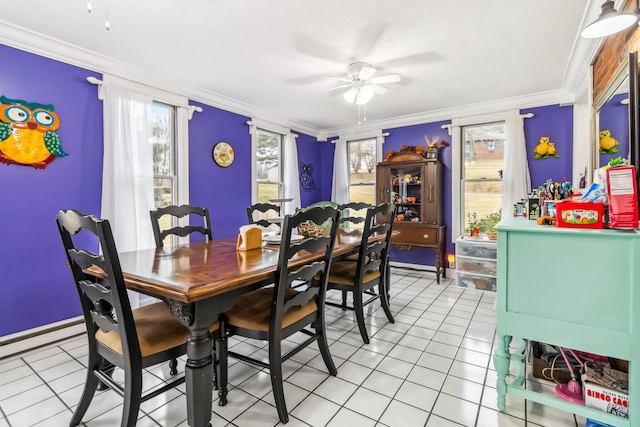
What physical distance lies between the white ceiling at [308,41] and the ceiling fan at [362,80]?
92 mm

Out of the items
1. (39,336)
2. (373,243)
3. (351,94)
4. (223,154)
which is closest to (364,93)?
(351,94)

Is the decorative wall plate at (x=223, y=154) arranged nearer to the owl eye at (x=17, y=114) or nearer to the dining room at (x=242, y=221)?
the dining room at (x=242, y=221)

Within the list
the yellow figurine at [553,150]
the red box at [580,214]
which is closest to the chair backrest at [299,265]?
the red box at [580,214]

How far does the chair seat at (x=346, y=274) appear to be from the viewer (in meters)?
2.41

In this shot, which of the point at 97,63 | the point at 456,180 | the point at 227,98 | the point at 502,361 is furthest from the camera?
the point at 456,180

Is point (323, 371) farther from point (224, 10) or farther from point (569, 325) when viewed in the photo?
point (224, 10)

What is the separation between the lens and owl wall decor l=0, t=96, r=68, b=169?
2229 millimetres

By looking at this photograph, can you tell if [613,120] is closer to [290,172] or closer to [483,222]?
[483,222]

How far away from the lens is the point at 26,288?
2346 millimetres

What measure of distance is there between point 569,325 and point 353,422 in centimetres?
108

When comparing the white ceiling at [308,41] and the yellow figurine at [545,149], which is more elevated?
the white ceiling at [308,41]

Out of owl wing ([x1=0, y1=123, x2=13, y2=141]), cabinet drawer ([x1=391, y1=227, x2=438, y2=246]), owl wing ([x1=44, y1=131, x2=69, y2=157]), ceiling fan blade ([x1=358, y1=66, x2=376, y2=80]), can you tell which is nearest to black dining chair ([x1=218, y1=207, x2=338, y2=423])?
ceiling fan blade ([x1=358, y1=66, x2=376, y2=80])

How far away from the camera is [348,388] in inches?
70.1

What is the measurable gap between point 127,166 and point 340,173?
3259mm
